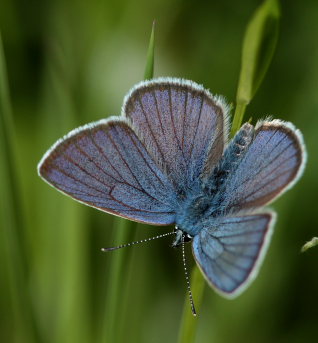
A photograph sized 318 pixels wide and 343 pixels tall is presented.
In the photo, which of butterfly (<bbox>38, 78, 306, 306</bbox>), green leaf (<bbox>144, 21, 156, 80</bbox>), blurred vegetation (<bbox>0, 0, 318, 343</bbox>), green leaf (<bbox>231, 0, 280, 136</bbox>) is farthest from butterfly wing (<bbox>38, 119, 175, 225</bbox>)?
green leaf (<bbox>231, 0, 280, 136</bbox>)

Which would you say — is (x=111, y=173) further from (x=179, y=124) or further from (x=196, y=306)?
(x=196, y=306)

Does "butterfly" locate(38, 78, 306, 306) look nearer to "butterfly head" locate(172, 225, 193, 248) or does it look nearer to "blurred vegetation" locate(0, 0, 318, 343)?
"butterfly head" locate(172, 225, 193, 248)

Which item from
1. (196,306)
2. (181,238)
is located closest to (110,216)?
(181,238)

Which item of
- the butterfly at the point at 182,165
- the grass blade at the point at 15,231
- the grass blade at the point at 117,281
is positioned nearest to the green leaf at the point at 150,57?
the grass blade at the point at 117,281

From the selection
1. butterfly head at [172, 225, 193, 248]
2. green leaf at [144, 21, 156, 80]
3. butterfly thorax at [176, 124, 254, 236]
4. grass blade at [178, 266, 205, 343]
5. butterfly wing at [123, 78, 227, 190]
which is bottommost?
grass blade at [178, 266, 205, 343]

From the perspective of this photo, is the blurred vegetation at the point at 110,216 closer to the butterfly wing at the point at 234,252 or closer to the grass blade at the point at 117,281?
the grass blade at the point at 117,281

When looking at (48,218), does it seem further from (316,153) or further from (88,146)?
(316,153)

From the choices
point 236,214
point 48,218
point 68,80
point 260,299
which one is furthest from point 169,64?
point 236,214
